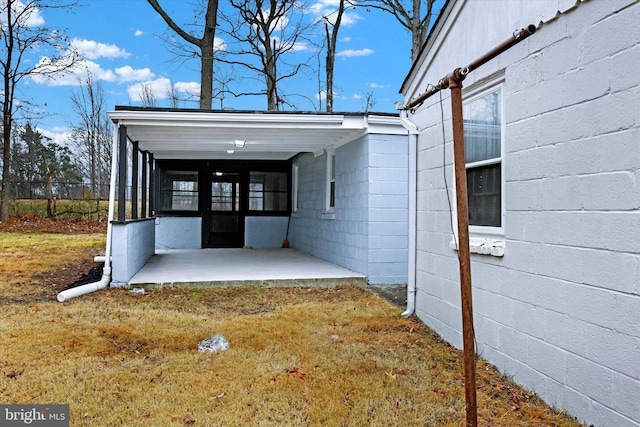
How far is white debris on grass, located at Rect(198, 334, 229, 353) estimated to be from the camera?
13.0 ft

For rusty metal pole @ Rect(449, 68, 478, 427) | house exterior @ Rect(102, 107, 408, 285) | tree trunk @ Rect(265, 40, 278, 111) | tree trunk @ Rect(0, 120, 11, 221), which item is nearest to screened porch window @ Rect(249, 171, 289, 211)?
house exterior @ Rect(102, 107, 408, 285)

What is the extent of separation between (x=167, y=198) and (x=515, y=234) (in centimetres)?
1019

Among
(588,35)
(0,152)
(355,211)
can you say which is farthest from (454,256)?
(0,152)

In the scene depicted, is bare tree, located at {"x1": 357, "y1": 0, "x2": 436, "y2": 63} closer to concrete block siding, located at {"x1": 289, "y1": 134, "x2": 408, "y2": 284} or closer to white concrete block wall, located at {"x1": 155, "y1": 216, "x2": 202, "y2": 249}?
concrete block siding, located at {"x1": 289, "y1": 134, "x2": 408, "y2": 284}

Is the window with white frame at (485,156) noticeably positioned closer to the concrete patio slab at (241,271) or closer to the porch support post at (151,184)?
the concrete patio slab at (241,271)

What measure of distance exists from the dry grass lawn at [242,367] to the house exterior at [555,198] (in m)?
0.35

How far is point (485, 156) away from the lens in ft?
12.7

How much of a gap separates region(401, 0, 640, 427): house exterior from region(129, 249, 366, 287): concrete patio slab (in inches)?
116

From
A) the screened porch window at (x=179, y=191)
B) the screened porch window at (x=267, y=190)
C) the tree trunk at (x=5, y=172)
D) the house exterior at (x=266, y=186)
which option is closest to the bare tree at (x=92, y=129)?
the tree trunk at (x=5, y=172)

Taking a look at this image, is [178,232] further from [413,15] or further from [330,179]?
[413,15]

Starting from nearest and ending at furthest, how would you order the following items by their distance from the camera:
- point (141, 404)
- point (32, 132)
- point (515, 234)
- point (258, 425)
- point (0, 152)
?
1. point (258, 425)
2. point (141, 404)
3. point (515, 234)
4. point (0, 152)
5. point (32, 132)

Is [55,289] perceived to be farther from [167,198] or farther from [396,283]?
[167,198]

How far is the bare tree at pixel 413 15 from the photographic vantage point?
14.4 m

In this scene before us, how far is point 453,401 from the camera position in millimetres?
2992
